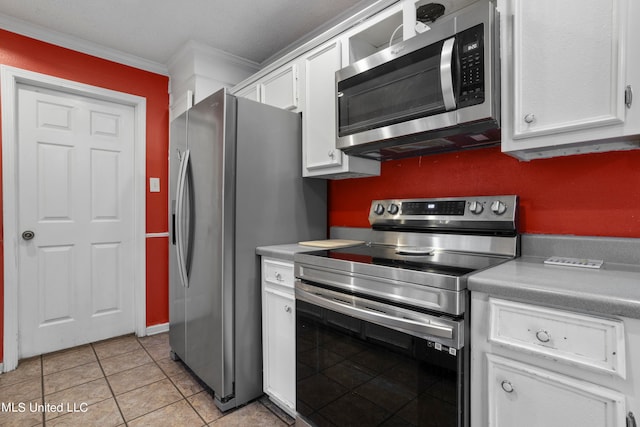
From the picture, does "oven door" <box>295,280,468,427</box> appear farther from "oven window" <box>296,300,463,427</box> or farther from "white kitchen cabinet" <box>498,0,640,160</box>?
"white kitchen cabinet" <box>498,0,640,160</box>

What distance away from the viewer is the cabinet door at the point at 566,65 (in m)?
1.04

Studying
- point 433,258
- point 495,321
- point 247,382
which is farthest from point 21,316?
point 495,321

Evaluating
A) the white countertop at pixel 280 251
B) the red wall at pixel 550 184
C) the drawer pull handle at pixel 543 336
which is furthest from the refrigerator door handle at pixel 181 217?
the drawer pull handle at pixel 543 336

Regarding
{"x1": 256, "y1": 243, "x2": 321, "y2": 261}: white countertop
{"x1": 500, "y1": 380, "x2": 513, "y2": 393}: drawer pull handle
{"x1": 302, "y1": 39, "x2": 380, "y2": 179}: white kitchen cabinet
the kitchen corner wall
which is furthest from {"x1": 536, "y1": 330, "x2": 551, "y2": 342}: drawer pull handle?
the kitchen corner wall

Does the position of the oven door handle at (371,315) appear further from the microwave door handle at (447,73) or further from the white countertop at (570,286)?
the microwave door handle at (447,73)

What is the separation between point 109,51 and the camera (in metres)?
2.85

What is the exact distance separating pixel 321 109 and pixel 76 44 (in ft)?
7.52

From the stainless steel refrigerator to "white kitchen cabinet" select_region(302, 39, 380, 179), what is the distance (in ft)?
0.43

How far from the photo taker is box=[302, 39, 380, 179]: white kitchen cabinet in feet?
6.33

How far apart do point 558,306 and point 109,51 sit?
11.8ft

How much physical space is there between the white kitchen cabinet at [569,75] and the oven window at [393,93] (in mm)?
277

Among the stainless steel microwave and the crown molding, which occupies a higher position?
the crown molding

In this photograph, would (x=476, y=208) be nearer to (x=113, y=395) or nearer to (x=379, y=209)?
(x=379, y=209)

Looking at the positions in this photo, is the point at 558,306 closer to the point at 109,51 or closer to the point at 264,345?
the point at 264,345
